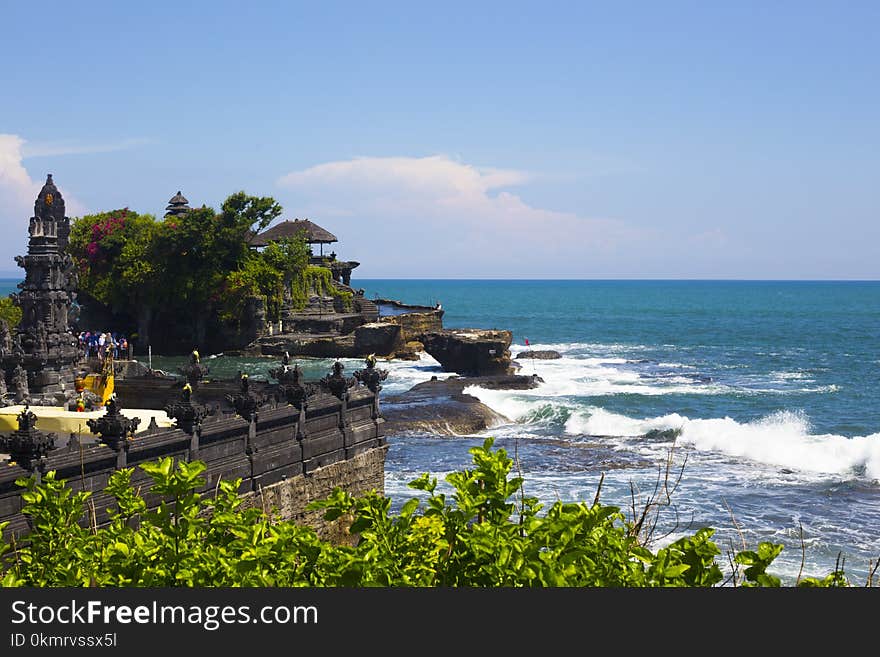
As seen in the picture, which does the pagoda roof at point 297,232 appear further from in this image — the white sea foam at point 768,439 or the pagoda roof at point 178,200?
the white sea foam at point 768,439

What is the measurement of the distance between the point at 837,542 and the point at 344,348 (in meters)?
54.6

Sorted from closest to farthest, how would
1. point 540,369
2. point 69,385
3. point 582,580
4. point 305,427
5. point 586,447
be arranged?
point 582,580
point 305,427
point 69,385
point 586,447
point 540,369

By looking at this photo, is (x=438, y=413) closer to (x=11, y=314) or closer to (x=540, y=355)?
(x=540, y=355)

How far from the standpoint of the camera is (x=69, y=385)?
31.7m

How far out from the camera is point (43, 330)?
1254 inches

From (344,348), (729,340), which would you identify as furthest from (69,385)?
(729,340)

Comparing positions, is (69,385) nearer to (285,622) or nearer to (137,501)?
(137,501)

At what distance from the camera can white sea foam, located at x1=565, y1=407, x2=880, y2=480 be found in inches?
1459

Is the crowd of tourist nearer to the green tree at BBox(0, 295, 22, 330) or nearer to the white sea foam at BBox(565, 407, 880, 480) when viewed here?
the green tree at BBox(0, 295, 22, 330)

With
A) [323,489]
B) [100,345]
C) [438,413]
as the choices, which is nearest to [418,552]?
[323,489]

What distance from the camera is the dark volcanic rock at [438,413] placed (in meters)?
43.3

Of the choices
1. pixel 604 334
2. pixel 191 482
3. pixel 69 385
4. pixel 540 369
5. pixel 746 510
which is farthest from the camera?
pixel 604 334

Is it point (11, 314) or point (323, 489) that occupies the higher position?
point (11, 314)

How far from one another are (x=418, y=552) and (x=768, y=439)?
37.1 m
